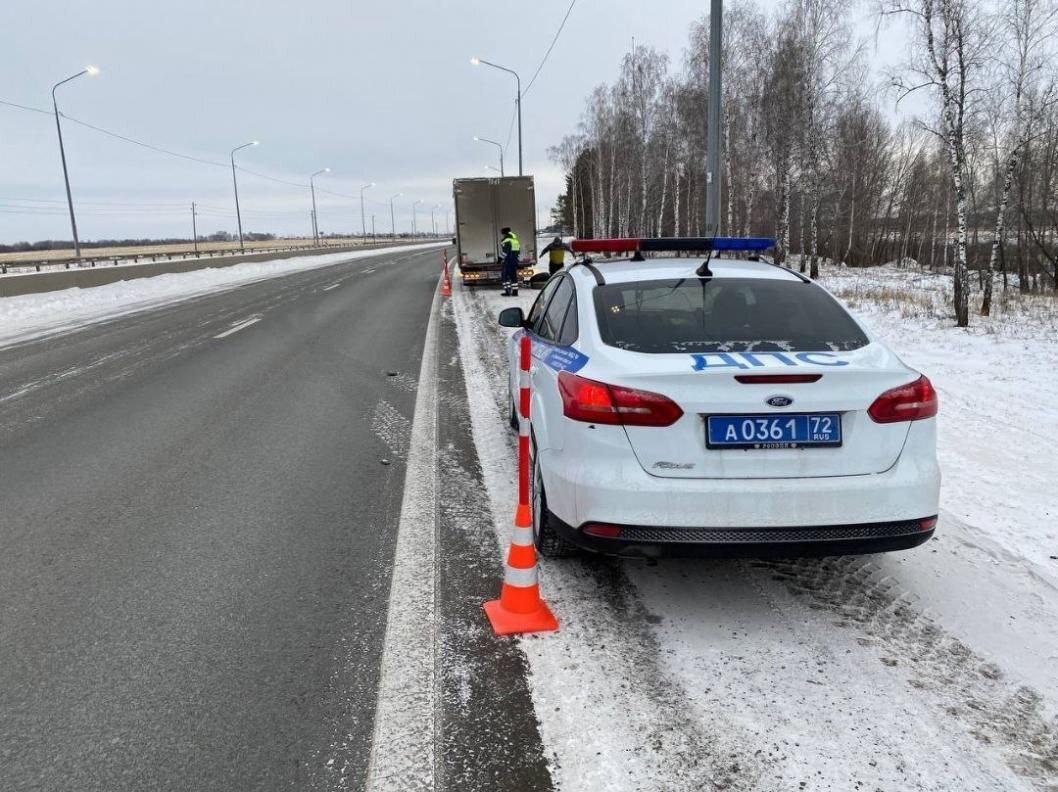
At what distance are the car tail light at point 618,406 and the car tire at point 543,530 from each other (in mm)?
597

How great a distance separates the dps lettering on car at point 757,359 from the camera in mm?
2986

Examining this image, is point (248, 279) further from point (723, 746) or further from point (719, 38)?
point (723, 746)

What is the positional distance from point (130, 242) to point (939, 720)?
553 ft

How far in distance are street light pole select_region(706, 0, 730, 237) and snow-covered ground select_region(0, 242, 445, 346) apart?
1240 centimetres

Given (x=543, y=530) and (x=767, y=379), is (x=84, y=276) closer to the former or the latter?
(x=543, y=530)

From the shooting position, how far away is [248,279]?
31453 mm

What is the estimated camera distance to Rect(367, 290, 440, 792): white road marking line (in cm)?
227

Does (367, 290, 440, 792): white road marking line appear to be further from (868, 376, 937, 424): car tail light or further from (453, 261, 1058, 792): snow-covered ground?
(868, 376, 937, 424): car tail light

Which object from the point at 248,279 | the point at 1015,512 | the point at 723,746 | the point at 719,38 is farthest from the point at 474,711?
the point at 248,279

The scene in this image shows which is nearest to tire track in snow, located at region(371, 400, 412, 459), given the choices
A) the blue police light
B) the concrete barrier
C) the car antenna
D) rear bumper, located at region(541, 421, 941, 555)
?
the blue police light

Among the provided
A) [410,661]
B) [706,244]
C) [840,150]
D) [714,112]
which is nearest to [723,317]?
[706,244]

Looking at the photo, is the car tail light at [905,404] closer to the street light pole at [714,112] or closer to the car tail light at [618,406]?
the car tail light at [618,406]

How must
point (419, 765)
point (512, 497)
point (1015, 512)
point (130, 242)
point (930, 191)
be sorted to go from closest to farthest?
point (419, 765) < point (1015, 512) < point (512, 497) < point (930, 191) < point (130, 242)

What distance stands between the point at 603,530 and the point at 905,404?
4.55ft
